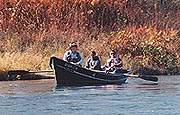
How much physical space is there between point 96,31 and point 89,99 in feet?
60.8

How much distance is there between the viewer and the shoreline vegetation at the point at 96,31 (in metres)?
32.4

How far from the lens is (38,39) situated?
34.9 m

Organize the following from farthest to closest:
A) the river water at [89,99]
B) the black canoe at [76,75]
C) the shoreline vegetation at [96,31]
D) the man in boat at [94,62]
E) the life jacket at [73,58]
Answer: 1. the shoreline vegetation at [96,31]
2. the man in boat at [94,62]
3. the life jacket at [73,58]
4. the black canoe at [76,75]
5. the river water at [89,99]

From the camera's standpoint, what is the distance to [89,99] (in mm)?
18766

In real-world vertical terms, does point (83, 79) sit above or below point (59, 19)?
below

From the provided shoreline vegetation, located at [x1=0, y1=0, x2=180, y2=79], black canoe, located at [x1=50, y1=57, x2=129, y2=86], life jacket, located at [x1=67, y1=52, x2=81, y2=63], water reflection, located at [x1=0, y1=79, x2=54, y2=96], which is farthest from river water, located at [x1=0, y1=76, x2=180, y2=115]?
shoreline vegetation, located at [x1=0, y1=0, x2=180, y2=79]

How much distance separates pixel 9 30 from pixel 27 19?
156 centimetres

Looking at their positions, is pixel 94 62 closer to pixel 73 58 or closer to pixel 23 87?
pixel 73 58

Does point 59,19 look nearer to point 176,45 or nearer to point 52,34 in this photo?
point 52,34

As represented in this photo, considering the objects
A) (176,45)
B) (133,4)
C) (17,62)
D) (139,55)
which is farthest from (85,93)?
(133,4)

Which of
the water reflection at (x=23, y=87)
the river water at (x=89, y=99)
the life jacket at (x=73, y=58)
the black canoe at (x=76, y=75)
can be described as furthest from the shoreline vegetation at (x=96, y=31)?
the river water at (x=89, y=99)

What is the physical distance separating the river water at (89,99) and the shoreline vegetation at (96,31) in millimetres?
6915

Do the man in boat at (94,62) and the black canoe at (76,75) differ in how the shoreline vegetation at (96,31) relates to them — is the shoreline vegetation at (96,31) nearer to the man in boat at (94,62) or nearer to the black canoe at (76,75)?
the man in boat at (94,62)

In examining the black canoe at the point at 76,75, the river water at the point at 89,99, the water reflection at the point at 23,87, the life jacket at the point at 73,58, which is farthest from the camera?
the life jacket at the point at 73,58
